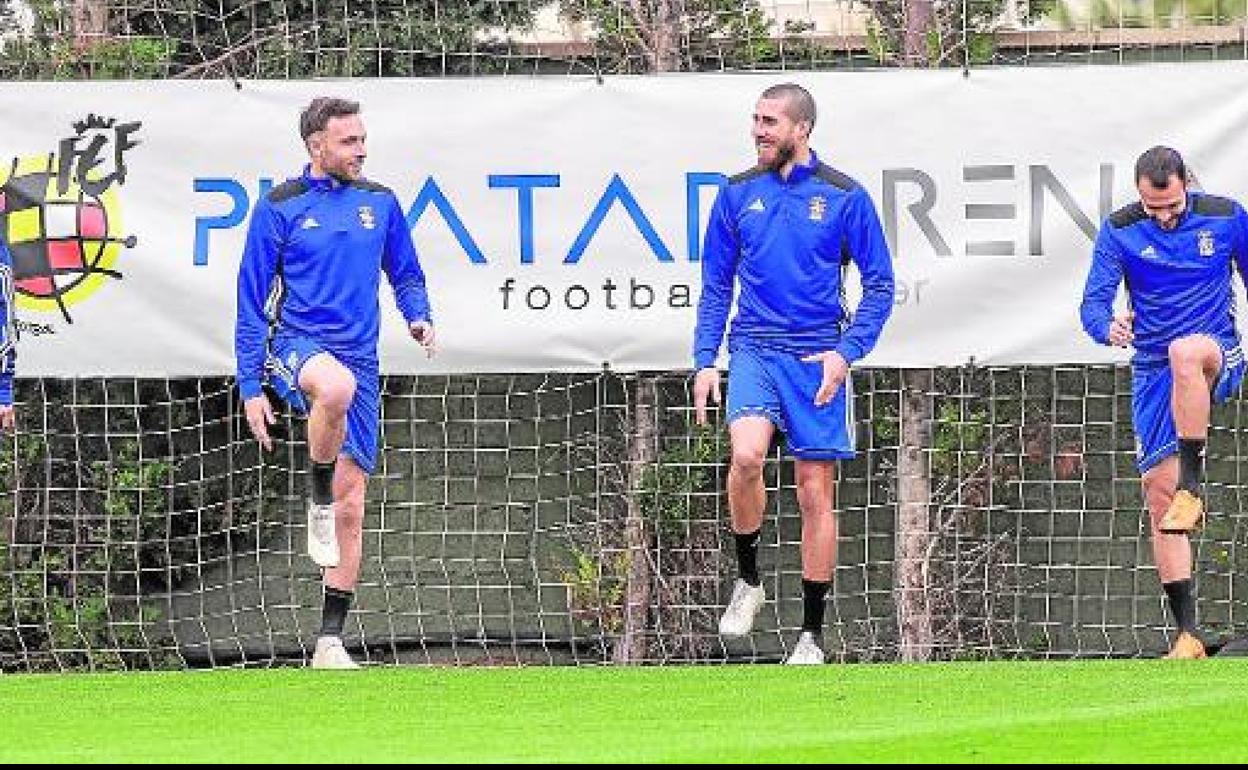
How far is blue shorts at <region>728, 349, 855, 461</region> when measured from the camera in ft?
32.2

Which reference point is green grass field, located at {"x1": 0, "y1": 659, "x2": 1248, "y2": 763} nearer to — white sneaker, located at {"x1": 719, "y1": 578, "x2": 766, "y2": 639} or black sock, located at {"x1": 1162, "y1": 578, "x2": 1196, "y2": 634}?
white sneaker, located at {"x1": 719, "y1": 578, "x2": 766, "y2": 639}

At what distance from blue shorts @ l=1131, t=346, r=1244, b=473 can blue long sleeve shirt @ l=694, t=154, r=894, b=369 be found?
1043mm

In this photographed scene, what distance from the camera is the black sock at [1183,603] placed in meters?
10.3

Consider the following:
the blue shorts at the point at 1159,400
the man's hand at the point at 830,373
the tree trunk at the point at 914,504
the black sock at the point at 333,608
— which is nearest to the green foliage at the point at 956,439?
the tree trunk at the point at 914,504

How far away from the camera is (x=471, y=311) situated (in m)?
11.2

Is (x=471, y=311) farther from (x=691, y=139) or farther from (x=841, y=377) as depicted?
(x=841, y=377)

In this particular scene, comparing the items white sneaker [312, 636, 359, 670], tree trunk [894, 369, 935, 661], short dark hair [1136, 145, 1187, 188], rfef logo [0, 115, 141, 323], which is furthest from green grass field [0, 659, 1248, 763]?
tree trunk [894, 369, 935, 661]

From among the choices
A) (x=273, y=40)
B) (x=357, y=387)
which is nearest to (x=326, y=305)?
(x=357, y=387)

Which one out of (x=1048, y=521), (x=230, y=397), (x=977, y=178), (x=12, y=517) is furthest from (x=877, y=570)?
(x=12, y=517)

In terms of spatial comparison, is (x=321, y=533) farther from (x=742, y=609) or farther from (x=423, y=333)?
(x=742, y=609)

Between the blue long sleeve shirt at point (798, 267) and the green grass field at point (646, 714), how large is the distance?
1106 millimetres

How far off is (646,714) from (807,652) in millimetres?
2217

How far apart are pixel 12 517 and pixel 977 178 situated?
400 centimetres

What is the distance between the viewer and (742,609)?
10086 mm
